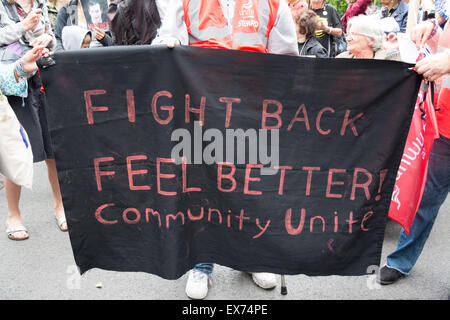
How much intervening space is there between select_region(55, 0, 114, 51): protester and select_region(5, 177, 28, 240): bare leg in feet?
4.67

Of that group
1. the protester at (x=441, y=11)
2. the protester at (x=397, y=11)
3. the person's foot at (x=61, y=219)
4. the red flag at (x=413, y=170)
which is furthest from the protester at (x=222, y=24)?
the protester at (x=397, y=11)

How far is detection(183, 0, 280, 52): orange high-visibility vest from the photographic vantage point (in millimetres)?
2186

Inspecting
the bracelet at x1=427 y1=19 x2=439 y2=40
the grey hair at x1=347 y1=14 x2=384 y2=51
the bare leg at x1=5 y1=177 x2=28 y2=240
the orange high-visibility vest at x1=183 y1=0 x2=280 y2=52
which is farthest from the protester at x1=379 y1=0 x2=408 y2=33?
the bare leg at x1=5 y1=177 x2=28 y2=240

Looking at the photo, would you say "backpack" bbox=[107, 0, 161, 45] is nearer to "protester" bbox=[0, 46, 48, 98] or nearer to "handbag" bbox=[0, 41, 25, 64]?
"handbag" bbox=[0, 41, 25, 64]

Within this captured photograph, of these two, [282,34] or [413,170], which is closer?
[413,170]

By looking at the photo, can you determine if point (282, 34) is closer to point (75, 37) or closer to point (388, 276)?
point (388, 276)

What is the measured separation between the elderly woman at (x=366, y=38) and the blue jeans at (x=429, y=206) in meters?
1.14

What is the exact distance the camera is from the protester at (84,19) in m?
3.84

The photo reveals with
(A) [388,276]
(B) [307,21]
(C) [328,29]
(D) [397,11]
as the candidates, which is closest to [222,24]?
(A) [388,276]

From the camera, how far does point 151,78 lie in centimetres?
191

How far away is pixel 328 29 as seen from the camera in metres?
5.03

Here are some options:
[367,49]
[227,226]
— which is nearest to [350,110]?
[227,226]

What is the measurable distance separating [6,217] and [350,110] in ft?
10.3

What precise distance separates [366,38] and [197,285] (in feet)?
7.58
